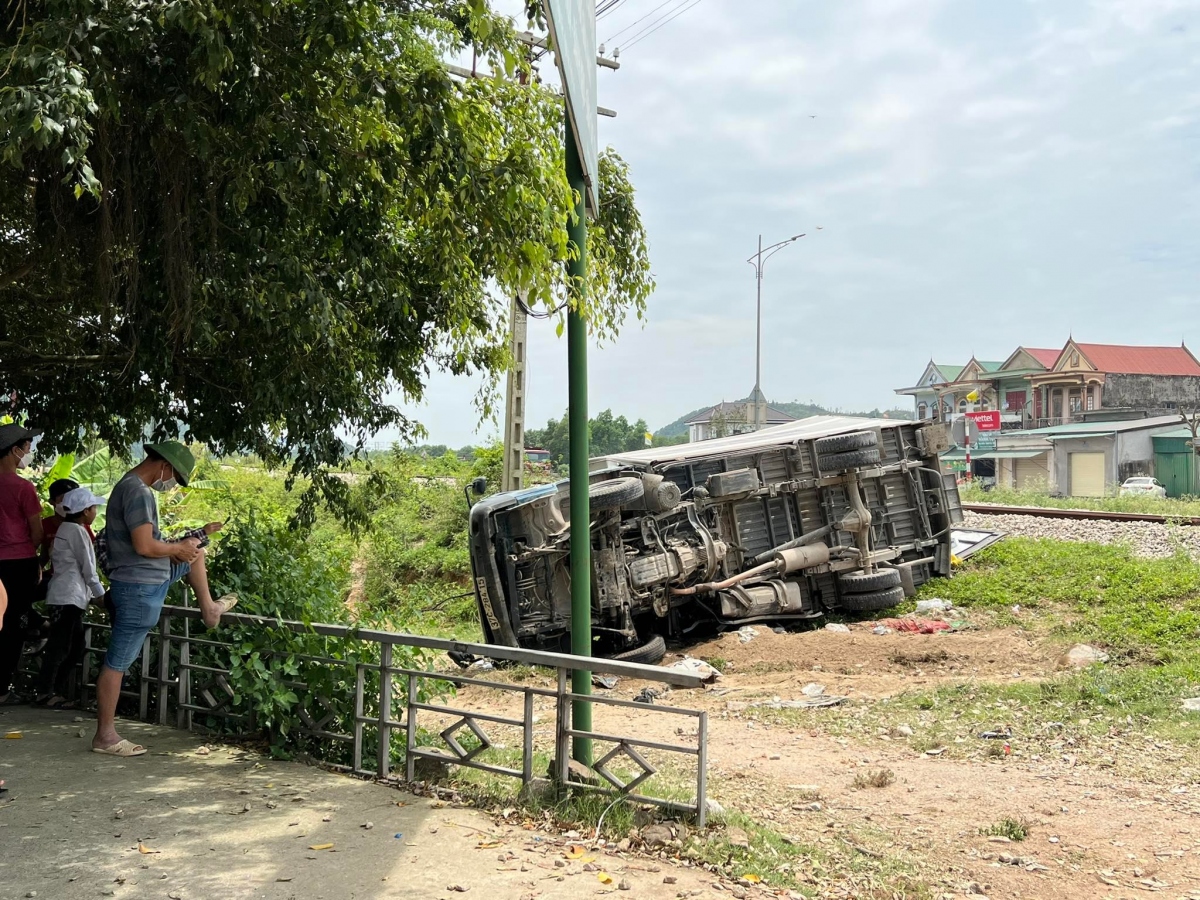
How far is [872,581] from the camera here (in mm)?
13422

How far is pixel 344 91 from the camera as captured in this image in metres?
5.52

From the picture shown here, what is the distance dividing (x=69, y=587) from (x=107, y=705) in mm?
1246

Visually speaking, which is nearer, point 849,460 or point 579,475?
point 579,475

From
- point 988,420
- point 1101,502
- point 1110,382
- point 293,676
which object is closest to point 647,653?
point 293,676

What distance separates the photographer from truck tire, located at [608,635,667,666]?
37.9 feet

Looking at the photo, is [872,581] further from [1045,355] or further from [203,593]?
[1045,355]

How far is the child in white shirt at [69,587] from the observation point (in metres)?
6.41

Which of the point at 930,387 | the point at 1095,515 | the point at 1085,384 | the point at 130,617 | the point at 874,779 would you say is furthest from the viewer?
the point at 930,387

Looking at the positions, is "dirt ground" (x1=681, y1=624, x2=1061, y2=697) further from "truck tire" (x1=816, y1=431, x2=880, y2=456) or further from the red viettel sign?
the red viettel sign

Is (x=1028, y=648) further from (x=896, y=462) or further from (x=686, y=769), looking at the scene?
(x=686, y=769)

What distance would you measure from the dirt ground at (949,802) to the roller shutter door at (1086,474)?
34.0 meters

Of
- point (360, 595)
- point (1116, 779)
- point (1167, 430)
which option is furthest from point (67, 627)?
point (1167, 430)

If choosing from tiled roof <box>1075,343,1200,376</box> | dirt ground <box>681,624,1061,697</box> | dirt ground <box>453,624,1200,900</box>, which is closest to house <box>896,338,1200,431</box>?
tiled roof <box>1075,343,1200,376</box>

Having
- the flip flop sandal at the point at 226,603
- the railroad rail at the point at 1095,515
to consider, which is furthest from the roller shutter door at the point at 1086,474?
the flip flop sandal at the point at 226,603
